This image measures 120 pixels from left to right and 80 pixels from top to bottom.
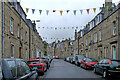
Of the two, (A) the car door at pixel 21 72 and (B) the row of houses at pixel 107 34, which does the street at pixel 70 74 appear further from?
(A) the car door at pixel 21 72

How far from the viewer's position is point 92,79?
10430 mm

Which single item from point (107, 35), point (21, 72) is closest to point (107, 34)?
point (107, 35)

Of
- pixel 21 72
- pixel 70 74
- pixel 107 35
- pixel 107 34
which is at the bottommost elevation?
pixel 70 74

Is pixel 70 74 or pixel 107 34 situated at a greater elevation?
pixel 107 34

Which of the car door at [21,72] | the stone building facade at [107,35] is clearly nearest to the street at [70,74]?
the stone building facade at [107,35]

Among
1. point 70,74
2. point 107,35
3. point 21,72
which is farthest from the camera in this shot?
point 107,35

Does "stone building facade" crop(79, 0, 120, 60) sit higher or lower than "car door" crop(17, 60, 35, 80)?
higher

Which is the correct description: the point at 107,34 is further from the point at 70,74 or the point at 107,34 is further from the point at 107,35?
the point at 70,74

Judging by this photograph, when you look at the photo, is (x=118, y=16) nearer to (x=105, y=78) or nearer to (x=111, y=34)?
(x=111, y=34)

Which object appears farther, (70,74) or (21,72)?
(70,74)

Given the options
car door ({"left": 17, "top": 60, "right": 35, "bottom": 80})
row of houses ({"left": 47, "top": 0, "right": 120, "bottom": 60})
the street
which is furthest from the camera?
row of houses ({"left": 47, "top": 0, "right": 120, "bottom": 60})

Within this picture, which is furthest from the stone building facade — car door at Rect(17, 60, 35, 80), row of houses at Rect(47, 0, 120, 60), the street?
car door at Rect(17, 60, 35, 80)

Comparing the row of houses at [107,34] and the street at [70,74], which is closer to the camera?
the street at [70,74]

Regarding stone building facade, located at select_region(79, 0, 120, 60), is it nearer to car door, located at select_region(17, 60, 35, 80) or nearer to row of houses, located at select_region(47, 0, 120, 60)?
row of houses, located at select_region(47, 0, 120, 60)
